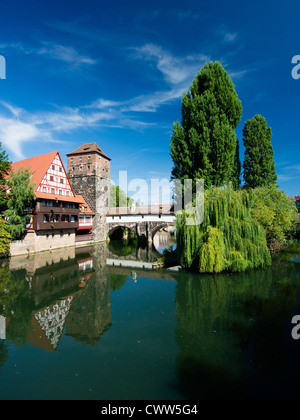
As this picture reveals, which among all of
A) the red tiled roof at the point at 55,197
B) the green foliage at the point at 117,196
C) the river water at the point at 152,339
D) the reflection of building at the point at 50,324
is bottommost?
the reflection of building at the point at 50,324

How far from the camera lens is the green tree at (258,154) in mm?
30453

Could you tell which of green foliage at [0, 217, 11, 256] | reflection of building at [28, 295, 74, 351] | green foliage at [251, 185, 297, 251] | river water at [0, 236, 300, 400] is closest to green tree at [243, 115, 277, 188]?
green foliage at [251, 185, 297, 251]

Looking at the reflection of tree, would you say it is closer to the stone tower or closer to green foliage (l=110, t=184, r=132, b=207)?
the stone tower

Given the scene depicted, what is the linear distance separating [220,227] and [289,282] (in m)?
4.95

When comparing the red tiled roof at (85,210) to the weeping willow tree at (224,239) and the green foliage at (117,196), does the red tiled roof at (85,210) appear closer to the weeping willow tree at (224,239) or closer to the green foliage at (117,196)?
the green foliage at (117,196)

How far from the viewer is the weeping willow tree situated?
546 inches

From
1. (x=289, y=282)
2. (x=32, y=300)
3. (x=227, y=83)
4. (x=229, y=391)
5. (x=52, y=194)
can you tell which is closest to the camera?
(x=229, y=391)

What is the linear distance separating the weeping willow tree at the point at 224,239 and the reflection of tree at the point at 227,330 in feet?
3.50

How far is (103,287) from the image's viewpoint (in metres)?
13.4

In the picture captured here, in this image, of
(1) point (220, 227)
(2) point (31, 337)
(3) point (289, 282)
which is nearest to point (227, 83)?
(1) point (220, 227)

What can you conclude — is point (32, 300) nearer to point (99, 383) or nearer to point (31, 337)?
point (31, 337)

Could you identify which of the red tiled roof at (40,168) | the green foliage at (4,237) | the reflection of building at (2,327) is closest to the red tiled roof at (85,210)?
the red tiled roof at (40,168)

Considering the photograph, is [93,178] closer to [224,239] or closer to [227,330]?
[224,239]

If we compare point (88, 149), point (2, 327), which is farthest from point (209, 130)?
point (88, 149)
